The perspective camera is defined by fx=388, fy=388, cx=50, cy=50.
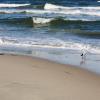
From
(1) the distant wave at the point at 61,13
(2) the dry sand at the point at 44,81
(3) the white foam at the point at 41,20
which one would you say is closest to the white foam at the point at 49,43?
(2) the dry sand at the point at 44,81

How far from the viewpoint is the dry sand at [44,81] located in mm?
5508

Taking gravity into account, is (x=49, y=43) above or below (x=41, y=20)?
above

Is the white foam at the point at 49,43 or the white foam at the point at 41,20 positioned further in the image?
the white foam at the point at 41,20

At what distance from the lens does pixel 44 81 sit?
20.9ft

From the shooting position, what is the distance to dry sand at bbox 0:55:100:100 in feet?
18.1

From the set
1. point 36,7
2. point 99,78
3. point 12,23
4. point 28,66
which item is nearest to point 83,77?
point 99,78

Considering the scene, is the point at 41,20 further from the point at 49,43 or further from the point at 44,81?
the point at 44,81

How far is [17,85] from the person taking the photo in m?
5.93

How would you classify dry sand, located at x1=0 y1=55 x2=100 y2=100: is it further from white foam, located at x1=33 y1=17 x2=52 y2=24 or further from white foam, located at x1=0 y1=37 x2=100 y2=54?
white foam, located at x1=33 y1=17 x2=52 y2=24

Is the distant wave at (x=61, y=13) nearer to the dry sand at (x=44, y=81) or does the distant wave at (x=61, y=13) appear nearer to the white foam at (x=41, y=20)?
the white foam at (x=41, y=20)

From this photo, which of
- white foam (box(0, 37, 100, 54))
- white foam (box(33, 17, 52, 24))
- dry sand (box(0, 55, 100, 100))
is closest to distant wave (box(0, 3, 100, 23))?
white foam (box(33, 17, 52, 24))

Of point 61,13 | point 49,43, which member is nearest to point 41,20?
point 61,13

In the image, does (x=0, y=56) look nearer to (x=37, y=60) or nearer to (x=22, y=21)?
(x=37, y=60)

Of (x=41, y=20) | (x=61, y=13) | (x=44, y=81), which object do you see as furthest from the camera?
(x=61, y=13)
